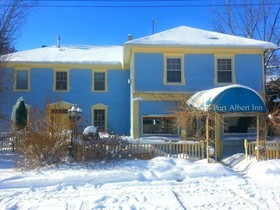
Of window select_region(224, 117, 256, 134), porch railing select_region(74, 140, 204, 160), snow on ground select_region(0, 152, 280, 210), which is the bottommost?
snow on ground select_region(0, 152, 280, 210)

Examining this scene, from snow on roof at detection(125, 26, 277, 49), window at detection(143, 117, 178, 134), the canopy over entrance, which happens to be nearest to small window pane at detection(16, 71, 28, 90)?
snow on roof at detection(125, 26, 277, 49)

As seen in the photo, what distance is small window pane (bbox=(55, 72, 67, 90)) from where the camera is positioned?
79.1 feet

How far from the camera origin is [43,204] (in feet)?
24.8

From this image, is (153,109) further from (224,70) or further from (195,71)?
(224,70)

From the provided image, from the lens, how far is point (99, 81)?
2450 centimetres

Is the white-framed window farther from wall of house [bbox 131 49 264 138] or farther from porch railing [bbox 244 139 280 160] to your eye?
porch railing [bbox 244 139 280 160]

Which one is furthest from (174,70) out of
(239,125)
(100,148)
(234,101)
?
(100,148)

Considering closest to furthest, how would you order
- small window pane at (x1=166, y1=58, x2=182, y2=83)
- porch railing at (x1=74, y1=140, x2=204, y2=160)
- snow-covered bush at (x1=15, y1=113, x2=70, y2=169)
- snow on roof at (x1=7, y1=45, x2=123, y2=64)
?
1. snow-covered bush at (x1=15, y1=113, x2=70, y2=169)
2. porch railing at (x1=74, y1=140, x2=204, y2=160)
3. small window pane at (x1=166, y1=58, x2=182, y2=83)
4. snow on roof at (x1=7, y1=45, x2=123, y2=64)

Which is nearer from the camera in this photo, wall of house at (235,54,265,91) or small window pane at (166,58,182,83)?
small window pane at (166,58,182,83)

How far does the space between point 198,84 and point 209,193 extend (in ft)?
36.6

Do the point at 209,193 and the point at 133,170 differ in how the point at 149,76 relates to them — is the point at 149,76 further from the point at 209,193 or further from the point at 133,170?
the point at 209,193

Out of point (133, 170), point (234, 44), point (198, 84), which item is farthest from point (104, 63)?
point (133, 170)

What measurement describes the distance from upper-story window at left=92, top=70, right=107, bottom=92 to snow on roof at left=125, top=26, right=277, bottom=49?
6.24m

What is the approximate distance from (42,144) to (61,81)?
523 inches
